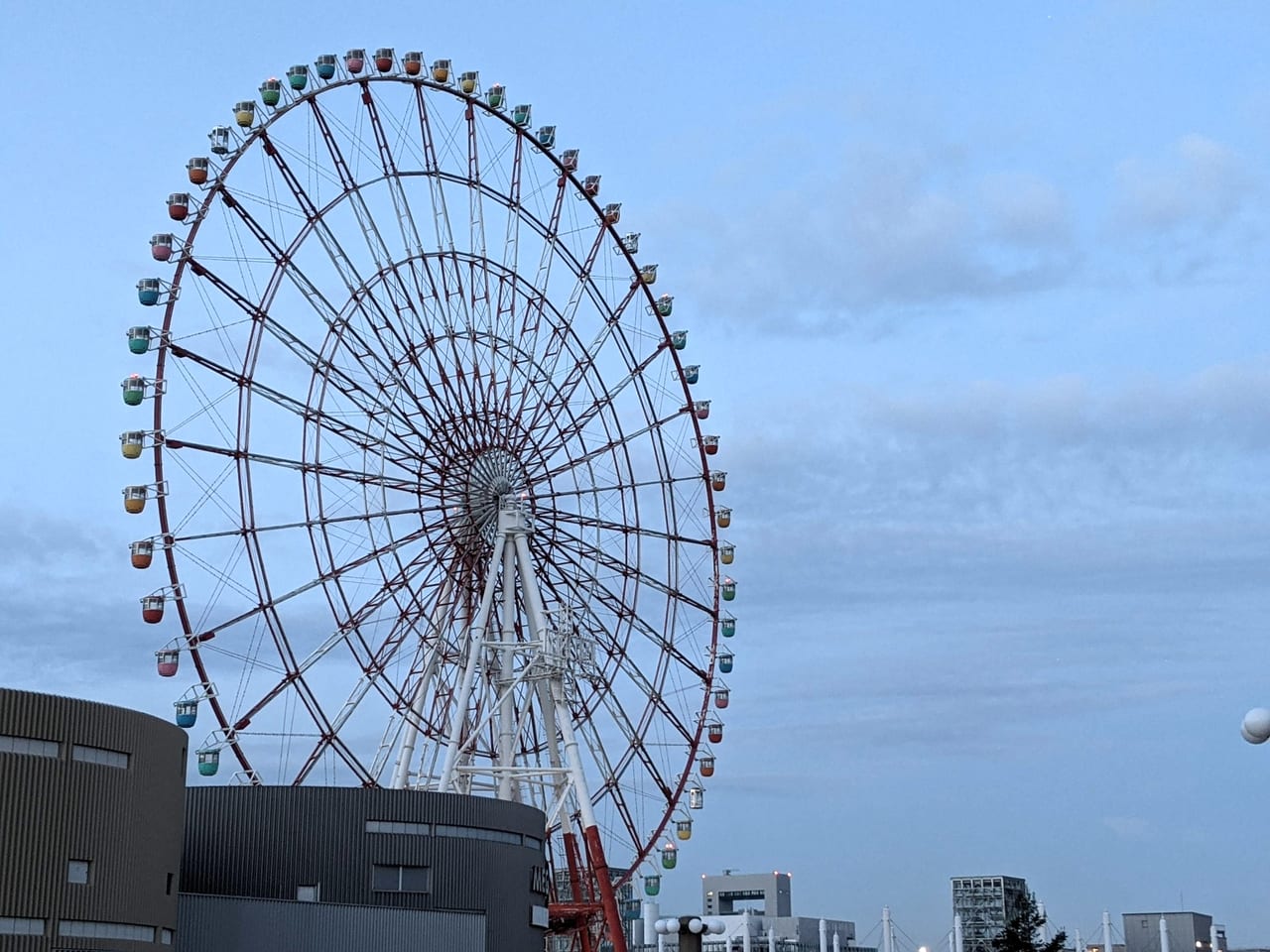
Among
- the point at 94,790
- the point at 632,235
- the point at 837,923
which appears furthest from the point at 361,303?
the point at 837,923

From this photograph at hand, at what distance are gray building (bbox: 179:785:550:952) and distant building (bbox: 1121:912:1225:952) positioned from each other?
10310 centimetres

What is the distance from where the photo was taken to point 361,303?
186 ft

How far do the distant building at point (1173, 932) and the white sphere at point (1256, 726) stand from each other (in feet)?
405

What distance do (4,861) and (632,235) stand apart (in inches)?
1399

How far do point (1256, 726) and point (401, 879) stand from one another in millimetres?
32036

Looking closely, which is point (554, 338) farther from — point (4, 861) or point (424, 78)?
point (4, 861)

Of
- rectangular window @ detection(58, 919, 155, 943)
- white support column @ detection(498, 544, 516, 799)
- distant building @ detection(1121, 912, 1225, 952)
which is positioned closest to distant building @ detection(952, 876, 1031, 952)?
distant building @ detection(1121, 912, 1225, 952)

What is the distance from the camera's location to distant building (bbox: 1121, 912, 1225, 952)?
145 meters

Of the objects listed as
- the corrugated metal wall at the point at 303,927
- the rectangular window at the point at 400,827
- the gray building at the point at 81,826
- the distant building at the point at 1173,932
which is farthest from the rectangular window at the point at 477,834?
the distant building at the point at 1173,932

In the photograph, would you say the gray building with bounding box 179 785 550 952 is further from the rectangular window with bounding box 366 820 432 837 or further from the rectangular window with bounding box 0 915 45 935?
the rectangular window with bounding box 0 915 45 935

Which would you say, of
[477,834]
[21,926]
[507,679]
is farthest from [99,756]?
[507,679]

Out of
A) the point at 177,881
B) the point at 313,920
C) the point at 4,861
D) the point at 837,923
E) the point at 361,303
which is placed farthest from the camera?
the point at 837,923

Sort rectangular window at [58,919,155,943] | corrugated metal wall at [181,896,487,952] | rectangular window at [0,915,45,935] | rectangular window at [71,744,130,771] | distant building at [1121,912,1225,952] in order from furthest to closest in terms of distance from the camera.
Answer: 1. distant building at [1121,912,1225,952]
2. corrugated metal wall at [181,896,487,952]
3. rectangular window at [71,744,130,771]
4. rectangular window at [58,919,155,943]
5. rectangular window at [0,915,45,935]

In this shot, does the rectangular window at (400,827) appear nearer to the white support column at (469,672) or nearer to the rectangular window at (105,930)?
the white support column at (469,672)
